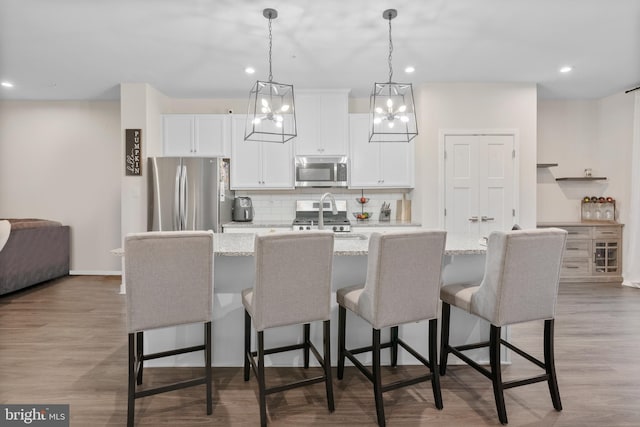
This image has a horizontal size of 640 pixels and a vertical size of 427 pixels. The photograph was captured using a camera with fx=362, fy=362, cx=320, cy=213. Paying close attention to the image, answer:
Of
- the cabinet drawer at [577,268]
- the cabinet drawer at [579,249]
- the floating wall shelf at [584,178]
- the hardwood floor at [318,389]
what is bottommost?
the hardwood floor at [318,389]

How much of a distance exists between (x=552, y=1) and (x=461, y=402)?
9.72 ft

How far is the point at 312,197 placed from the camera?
5.24 meters

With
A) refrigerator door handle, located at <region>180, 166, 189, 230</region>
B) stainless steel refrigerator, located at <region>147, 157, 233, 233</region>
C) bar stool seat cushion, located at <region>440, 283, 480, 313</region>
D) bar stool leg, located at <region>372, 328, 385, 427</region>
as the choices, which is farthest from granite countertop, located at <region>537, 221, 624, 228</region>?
refrigerator door handle, located at <region>180, 166, 189, 230</region>

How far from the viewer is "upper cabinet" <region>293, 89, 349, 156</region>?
485 cm

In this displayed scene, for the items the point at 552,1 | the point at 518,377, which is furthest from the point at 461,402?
the point at 552,1

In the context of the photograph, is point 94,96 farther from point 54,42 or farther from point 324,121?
point 324,121

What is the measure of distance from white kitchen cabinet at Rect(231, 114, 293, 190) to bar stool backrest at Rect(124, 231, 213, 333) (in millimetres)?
3101

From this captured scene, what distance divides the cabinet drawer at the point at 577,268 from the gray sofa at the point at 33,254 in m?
6.99

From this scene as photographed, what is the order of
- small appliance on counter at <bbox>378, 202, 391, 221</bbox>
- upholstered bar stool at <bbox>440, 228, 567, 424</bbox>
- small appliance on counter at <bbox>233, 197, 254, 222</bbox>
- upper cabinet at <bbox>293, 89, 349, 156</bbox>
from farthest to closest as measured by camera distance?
small appliance on counter at <bbox>378, 202, 391, 221</bbox>
small appliance on counter at <bbox>233, 197, 254, 222</bbox>
upper cabinet at <bbox>293, 89, 349, 156</bbox>
upholstered bar stool at <bbox>440, 228, 567, 424</bbox>

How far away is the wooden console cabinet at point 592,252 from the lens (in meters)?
4.92

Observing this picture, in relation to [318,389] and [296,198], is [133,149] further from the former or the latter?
[318,389]

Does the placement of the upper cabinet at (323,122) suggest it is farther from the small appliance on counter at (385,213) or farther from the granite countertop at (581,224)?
the granite countertop at (581,224)

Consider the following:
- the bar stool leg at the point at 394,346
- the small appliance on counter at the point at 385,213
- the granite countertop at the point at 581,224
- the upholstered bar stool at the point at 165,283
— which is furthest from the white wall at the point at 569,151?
the upholstered bar stool at the point at 165,283

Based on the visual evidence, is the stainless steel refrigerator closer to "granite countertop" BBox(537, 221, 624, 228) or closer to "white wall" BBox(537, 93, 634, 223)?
"granite countertop" BBox(537, 221, 624, 228)
